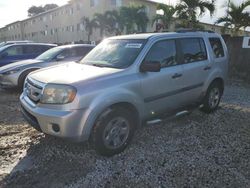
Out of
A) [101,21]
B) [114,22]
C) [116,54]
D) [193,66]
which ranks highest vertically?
[101,21]

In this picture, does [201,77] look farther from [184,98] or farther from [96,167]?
[96,167]

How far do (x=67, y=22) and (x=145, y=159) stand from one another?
38794 mm

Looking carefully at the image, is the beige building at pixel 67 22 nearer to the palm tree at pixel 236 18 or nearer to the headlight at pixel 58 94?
the palm tree at pixel 236 18

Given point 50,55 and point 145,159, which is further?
point 50,55

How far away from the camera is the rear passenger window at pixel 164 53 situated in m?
4.86

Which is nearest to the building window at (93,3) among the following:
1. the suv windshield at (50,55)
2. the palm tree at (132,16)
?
the palm tree at (132,16)

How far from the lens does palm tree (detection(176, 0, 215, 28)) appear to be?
46.4 feet

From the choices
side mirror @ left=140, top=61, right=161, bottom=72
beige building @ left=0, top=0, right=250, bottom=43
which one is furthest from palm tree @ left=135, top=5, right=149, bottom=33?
side mirror @ left=140, top=61, right=161, bottom=72

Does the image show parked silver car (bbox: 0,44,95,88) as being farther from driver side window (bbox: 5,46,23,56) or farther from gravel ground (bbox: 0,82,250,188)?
gravel ground (bbox: 0,82,250,188)

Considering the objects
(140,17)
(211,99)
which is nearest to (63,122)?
(211,99)

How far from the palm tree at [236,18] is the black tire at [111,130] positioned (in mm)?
11099

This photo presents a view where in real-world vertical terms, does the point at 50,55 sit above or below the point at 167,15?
below

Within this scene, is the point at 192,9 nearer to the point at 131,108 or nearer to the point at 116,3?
the point at 131,108

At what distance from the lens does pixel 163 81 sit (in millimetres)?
4895
